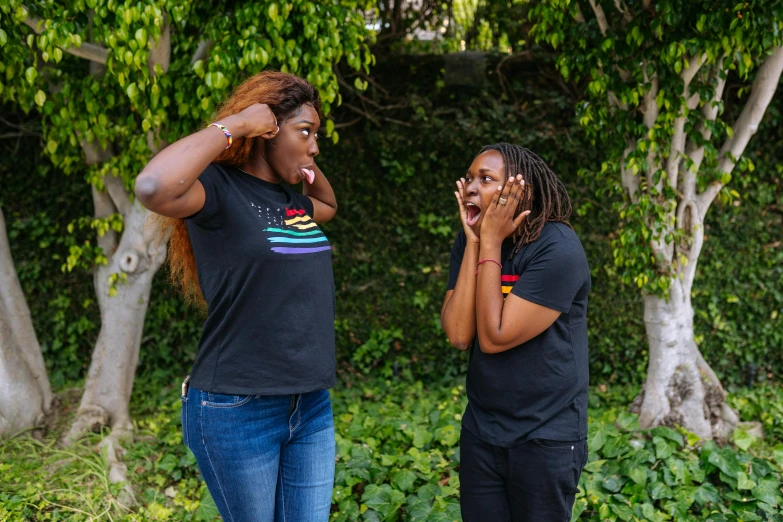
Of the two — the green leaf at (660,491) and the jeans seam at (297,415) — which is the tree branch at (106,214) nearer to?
the jeans seam at (297,415)

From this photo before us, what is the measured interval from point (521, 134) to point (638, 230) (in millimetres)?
1740

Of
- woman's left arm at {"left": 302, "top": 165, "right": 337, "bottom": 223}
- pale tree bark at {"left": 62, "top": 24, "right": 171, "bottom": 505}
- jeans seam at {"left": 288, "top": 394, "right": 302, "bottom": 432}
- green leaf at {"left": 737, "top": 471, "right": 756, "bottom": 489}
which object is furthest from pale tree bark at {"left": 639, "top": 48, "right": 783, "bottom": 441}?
pale tree bark at {"left": 62, "top": 24, "right": 171, "bottom": 505}

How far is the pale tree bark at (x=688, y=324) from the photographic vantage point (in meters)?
3.92

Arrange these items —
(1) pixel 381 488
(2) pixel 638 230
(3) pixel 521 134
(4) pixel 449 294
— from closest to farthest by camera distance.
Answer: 1. (4) pixel 449 294
2. (1) pixel 381 488
3. (2) pixel 638 230
4. (3) pixel 521 134

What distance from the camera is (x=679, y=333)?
4023mm

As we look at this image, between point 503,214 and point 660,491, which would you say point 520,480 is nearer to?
point 503,214

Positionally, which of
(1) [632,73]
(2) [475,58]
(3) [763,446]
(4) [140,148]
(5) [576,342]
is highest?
(2) [475,58]

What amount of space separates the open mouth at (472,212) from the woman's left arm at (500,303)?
11 centimetres

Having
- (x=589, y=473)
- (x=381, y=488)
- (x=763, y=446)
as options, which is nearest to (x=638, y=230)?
(x=589, y=473)

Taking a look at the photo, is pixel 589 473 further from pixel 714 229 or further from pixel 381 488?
pixel 714 229

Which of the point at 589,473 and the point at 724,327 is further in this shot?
the point at 724,327

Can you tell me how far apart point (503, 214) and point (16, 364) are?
10.9ft

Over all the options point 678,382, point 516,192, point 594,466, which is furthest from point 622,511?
point 516,192

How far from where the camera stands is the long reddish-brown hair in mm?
2039
